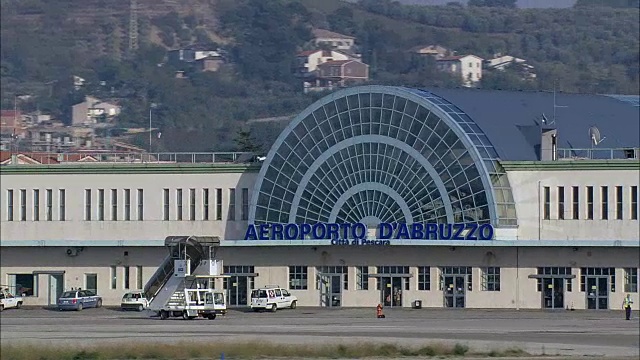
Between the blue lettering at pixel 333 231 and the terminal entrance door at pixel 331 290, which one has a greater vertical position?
the blue lettering at pixel 333 231

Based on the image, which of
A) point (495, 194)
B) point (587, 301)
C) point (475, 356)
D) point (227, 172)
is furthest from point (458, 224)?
point (475, 356)

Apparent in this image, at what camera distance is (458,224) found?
104 metres

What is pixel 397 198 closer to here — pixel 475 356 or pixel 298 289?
pixel 298 289

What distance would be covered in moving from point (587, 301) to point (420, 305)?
11290 millimetres

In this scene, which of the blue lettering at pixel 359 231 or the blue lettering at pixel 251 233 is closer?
the blue lettering at pixel 359 231

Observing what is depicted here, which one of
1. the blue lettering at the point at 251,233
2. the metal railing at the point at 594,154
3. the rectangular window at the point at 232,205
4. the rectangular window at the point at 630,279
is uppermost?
the metal railing at the point at 594,154

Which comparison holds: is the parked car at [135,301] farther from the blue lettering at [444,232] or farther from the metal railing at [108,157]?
the blue lettering at [444,232]

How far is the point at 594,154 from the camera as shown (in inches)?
4461

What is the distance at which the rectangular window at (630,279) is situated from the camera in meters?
99.2

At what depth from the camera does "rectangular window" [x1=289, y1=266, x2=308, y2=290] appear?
108688 millimetres

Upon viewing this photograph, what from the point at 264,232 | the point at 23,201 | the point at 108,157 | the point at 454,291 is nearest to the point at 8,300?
the point at 23,201

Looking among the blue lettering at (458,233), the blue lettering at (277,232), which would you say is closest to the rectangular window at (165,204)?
the blue lettering at (277,232)

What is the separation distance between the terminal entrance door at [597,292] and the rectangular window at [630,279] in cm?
119

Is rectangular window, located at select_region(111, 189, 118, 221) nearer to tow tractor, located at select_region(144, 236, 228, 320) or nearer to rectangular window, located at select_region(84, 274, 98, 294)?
rectangular window, located at select_region(84, 274, 98, 294)
